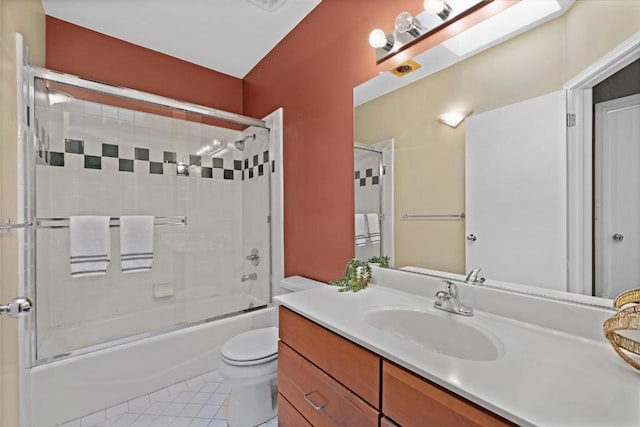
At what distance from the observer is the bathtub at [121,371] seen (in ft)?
4.89

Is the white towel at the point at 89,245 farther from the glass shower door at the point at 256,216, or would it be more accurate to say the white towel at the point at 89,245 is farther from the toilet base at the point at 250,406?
the toilet base at the point at 250,406

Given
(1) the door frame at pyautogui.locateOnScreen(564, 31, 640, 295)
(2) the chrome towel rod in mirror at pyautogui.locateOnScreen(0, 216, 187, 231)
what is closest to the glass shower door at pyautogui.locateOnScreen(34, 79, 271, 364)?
(2) the chrome towel rod in mirror at pyautogui.locateOnScreen(0, 216, 187, 231)

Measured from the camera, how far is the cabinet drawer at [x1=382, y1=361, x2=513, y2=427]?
1.96ft

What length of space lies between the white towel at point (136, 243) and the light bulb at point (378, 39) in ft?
6.41

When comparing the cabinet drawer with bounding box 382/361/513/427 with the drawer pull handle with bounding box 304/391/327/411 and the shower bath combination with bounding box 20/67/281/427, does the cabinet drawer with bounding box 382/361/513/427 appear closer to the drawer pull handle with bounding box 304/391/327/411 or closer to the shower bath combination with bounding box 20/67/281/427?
the drawer pull handle with bounding box 304/391/327/411

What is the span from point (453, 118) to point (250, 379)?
5.21 ft

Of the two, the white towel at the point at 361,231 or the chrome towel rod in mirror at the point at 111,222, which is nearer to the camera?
the white towel at the point at 361,231

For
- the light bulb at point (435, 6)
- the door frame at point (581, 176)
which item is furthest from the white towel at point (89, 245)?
the door frame at point (581, 176)

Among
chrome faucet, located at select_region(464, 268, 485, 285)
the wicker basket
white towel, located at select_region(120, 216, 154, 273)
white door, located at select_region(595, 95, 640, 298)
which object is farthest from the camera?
white towel, located at select_region(120, 216, 154, 273)

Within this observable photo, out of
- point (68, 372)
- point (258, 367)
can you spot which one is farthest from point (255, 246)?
point (68, 372)

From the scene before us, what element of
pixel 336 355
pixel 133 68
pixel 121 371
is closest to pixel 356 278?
pixel 336 355

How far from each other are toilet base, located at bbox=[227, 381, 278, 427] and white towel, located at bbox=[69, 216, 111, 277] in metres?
1.26

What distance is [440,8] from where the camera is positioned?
1.21 metres

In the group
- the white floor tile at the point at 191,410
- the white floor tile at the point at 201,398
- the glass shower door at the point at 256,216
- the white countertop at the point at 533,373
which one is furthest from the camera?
the glass shower door at the point at 256,216
